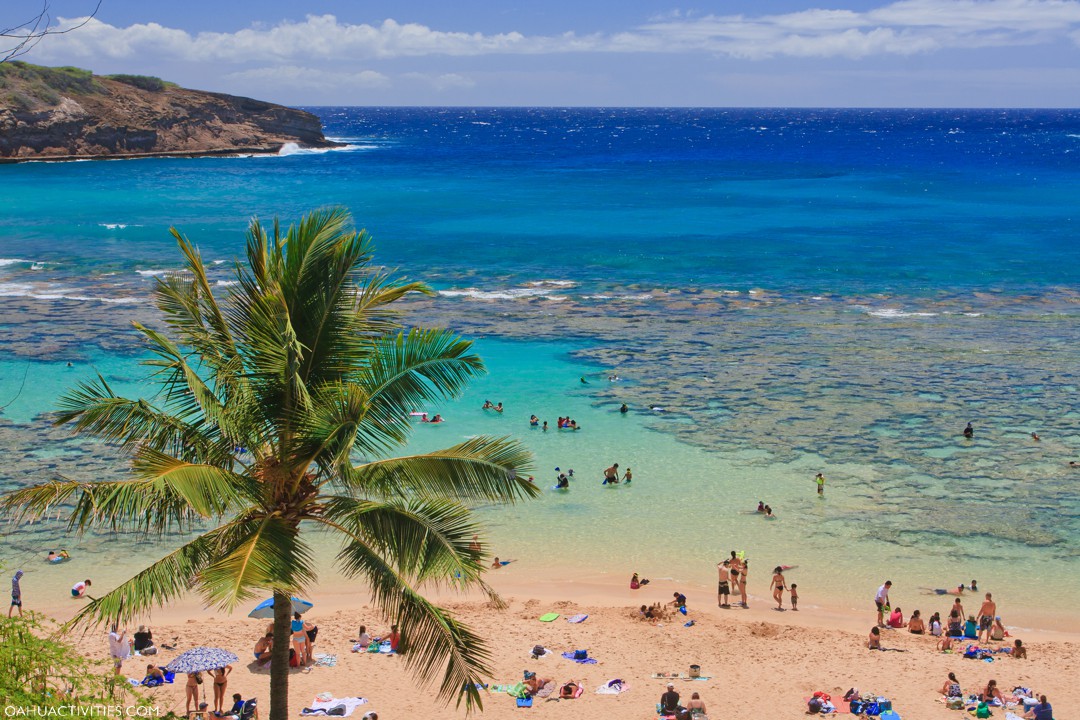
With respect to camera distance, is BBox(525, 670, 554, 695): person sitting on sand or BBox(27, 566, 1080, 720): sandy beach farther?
BBox(525, 670, 554, 695): person sitting on sand

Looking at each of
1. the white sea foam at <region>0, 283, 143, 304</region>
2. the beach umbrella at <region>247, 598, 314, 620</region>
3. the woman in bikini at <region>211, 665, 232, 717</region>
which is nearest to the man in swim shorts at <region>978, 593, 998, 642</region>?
the beach umbrella at <region>247, 598, 314, 620</region>

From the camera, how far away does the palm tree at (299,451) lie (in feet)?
33.1

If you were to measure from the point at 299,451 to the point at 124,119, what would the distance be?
13610 cm

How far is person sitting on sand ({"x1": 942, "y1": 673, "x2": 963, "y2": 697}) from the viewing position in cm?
1852

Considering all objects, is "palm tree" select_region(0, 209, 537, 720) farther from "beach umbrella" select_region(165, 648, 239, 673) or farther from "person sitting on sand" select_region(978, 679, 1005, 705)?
"person sitting on sand" select_region(978, 679, 1005, 705)

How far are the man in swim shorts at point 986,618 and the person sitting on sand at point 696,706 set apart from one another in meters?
7.26

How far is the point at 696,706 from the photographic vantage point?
709 inches

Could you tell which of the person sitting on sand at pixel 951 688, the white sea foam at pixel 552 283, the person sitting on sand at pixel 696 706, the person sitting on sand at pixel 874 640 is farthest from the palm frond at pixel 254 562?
the white sea foam at pixel 552 283

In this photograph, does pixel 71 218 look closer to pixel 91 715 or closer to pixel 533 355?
pixel 533 355

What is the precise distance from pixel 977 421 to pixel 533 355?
17.0 metres

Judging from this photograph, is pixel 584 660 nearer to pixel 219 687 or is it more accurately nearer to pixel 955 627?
pixel 219 687

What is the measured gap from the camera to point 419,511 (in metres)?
11.0

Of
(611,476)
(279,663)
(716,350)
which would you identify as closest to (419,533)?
(279,663)

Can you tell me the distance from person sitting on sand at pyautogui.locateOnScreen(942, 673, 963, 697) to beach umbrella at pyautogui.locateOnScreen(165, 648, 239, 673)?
1232 centimetres
